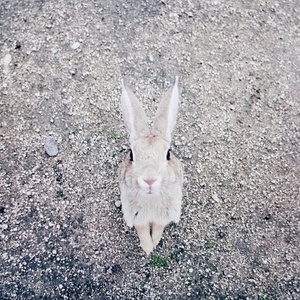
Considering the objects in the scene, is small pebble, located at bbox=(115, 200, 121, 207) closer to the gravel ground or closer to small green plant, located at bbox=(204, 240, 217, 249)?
the gravel ground

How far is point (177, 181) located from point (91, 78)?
1.29 meters

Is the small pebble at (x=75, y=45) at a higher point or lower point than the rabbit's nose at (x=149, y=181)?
lower

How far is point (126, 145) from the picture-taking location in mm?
4145

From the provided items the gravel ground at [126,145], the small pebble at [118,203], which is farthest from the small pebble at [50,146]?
the small pebble at [118,203]

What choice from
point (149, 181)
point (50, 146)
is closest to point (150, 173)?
point (149, 181)

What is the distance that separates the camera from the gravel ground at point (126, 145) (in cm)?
383

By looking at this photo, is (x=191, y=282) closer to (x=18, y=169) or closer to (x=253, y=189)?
(x=253, y=189)

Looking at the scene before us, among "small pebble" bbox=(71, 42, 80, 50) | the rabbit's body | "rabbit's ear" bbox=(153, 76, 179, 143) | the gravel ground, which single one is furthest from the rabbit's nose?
"small pebble" bbox=(71, 42, 80, 50)

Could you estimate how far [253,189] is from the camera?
13.2ft

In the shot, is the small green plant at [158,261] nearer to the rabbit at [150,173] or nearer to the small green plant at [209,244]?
the rabbit at [150,173]

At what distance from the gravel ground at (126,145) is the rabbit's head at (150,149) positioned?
2.04 ft

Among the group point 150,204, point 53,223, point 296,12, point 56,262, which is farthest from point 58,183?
point 296,12

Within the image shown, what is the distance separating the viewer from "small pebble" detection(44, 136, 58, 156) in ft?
13.5

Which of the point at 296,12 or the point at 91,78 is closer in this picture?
the point at 91,78
